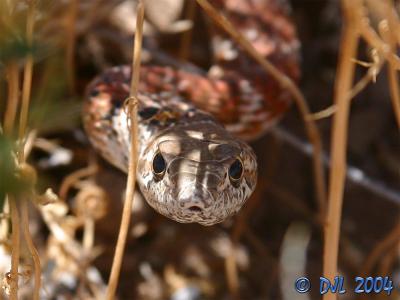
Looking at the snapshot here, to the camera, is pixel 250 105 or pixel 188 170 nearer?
pixel 188 170

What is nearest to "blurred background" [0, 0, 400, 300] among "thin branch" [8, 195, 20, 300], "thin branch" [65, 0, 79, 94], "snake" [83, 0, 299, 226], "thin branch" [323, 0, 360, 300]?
"thin branch" [65, 0, 79, 94]

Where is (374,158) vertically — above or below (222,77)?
below

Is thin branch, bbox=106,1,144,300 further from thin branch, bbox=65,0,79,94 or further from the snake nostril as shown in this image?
thin branch, bbox=65,0,79,94

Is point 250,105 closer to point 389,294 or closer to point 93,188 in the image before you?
point 93,188

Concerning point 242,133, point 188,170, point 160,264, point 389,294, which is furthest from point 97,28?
point 389,294

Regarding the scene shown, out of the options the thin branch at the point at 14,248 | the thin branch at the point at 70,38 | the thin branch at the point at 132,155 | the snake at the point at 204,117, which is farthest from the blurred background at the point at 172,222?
the thin branch at the point at 132,155

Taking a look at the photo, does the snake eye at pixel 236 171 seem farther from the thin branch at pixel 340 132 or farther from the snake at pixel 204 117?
the thin branch at pixel 340 132

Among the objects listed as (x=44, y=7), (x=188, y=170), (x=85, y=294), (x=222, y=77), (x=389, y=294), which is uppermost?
(x=44, y=7)

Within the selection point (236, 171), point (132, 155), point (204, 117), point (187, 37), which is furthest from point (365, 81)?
point (187, 37)
